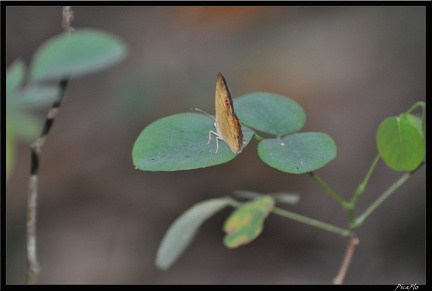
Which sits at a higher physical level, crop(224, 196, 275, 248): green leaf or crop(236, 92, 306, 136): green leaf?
crop(236, 92, 306, 136): green leaf

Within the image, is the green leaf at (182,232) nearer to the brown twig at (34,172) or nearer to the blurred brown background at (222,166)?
the brown twig at (34,172)

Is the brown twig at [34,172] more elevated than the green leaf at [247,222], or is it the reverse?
the brown twig at [34,172]

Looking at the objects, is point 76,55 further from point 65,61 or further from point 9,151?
point 9,151

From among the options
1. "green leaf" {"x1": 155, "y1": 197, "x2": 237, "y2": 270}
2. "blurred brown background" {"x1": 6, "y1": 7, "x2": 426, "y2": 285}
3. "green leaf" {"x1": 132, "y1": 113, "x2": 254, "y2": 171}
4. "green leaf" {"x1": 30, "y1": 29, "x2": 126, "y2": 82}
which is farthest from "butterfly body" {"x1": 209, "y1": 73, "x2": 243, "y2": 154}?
"blurred brown background" {"x1": 6, "y1": 7, "x2": 426, "y2": 285}

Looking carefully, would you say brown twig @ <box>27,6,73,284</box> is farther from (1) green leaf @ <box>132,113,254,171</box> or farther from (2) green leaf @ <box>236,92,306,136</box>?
(2) green leaf @ <box>236,92,306,136</box>

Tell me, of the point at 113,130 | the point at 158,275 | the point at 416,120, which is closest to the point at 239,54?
the point at 113,130

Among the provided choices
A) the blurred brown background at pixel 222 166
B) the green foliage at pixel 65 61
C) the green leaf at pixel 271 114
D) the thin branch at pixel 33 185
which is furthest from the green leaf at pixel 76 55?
the blurred brown background at pixel 222 166

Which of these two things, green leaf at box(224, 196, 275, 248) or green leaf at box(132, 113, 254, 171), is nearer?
green leaf at box(132, 113, 254, 171)
